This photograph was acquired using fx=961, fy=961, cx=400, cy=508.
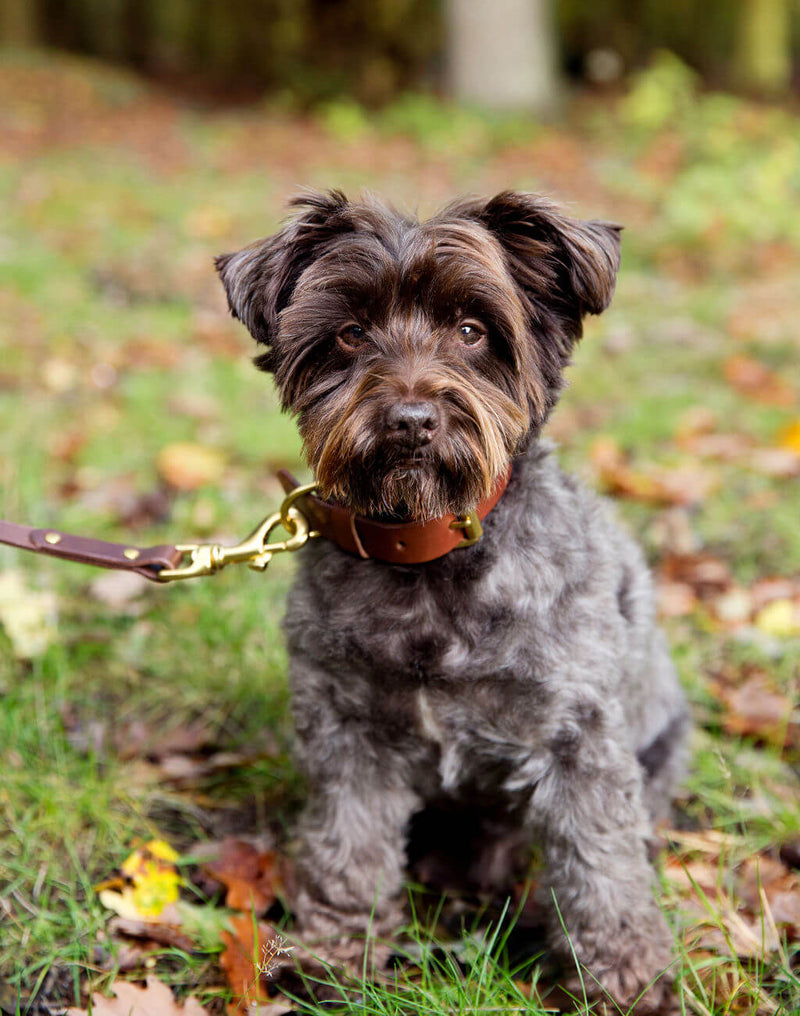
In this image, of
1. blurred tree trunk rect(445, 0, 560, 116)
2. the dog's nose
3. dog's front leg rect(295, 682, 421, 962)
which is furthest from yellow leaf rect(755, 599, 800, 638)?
blurred tree trunk rect(445, 0, 560, 116)

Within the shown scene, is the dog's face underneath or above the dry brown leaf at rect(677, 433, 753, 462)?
above

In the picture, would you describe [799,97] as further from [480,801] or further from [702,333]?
[480,801]

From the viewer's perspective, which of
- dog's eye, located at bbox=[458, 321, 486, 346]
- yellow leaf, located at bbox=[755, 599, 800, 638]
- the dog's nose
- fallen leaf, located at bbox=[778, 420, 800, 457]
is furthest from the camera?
fallen leaf, located at bbox=[778, 420, 800, 457]

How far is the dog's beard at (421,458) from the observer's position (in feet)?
7.83

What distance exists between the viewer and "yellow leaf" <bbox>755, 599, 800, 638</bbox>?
4134 millimetres

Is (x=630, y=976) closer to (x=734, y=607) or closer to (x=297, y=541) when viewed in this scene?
(x=297, y=541)

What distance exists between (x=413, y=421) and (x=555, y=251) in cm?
68

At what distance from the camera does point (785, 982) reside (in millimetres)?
2564

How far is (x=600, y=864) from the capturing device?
2.64 metres

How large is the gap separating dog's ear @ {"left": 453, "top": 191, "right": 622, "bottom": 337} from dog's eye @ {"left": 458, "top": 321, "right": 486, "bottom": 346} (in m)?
0.18

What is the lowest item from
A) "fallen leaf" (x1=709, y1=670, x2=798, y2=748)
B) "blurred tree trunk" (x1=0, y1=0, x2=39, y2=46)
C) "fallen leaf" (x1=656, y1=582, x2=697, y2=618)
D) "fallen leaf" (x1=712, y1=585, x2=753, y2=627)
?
"blurred tree trunk" (x1=0, y1=0, x2=39, y2=46)

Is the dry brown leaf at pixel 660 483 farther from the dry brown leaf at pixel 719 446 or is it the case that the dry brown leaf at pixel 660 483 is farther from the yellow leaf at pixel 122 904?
the yellow leaf at pixel 122 904

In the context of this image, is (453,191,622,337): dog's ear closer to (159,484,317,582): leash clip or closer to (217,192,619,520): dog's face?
(217,192,619,520): dog's face

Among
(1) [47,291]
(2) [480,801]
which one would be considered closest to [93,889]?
(2) [480,801]
